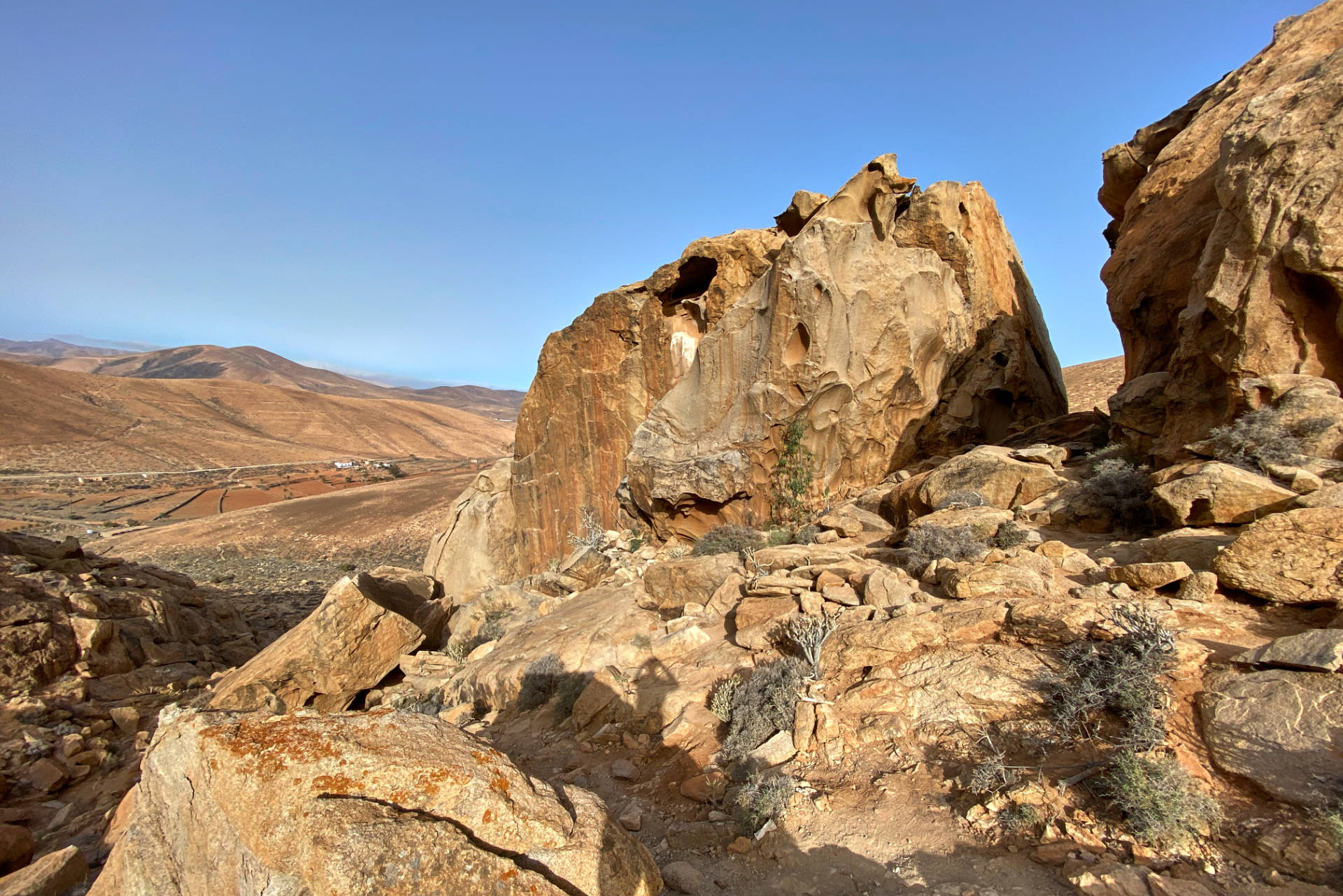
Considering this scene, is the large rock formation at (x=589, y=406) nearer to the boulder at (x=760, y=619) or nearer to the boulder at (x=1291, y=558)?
the boulder at (x=760, y=619)

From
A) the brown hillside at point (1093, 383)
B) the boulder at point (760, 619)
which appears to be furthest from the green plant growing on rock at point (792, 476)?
the brown hillside at point (1093, 383)

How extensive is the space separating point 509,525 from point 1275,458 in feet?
44.8

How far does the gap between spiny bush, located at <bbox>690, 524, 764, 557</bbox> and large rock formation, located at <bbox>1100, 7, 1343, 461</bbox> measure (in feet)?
18.2

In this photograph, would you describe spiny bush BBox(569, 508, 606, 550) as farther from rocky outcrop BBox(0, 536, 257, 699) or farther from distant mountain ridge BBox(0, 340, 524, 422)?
distant mountain ridge BBox(0, 340, 524, 422)

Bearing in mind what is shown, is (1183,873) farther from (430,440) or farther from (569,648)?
(430,440)

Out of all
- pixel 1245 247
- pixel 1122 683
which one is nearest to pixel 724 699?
pixel 1122 683

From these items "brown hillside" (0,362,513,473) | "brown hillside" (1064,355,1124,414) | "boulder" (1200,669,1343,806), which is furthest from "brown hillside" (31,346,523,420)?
"boulder" (1200,669,1343,806)

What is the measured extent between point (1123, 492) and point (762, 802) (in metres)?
5.91

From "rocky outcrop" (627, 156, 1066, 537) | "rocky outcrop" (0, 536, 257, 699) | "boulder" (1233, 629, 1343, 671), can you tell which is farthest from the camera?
"rocky outcrop" (627, 156, 1066, 537)

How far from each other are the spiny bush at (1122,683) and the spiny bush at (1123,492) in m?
3.36

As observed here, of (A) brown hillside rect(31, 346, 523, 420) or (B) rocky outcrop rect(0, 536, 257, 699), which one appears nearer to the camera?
(B) rocky outcrop rect(0, 536, 257, 699)

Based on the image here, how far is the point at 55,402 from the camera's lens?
63031mm

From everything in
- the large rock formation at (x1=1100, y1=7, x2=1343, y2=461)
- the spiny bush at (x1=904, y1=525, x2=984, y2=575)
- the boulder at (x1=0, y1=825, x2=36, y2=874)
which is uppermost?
the large rock formation at (x1=1100, y1=7, x2=1343, y2=461)

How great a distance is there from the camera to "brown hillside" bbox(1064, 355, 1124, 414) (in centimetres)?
2488
